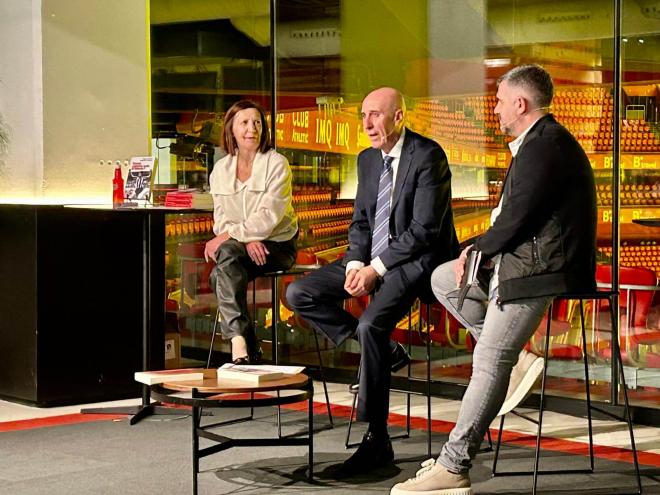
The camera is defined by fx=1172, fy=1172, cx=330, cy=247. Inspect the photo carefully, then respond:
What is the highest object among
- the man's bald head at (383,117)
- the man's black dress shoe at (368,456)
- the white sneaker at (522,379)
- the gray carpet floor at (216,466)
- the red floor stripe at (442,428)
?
the man's bald head at (383,117)

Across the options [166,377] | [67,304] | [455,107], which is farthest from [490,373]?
[67,304]

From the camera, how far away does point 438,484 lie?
4125 millimetres

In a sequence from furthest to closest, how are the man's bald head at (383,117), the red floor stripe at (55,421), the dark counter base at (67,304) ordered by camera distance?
the dark counter base at (67,304), the red floor stripe at (55,421), the man's bald head at (383,117)

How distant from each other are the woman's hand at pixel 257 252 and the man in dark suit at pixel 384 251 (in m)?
0.51

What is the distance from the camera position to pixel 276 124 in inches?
290

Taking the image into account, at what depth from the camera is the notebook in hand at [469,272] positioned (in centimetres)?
445

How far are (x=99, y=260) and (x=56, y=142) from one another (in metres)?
0.69

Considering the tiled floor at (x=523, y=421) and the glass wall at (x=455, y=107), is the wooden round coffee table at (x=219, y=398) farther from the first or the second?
the tiled floor at (x=523, y=421)

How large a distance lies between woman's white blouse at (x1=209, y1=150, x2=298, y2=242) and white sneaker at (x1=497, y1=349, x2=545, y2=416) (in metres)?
1.71

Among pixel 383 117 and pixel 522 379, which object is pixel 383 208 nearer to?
pixel 383 117

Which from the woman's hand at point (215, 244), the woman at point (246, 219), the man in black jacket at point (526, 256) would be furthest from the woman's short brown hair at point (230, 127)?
the man in black jacket at point (526, 256)

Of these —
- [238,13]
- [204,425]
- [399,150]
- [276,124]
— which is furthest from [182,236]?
[399,150]

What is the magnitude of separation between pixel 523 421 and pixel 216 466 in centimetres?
181

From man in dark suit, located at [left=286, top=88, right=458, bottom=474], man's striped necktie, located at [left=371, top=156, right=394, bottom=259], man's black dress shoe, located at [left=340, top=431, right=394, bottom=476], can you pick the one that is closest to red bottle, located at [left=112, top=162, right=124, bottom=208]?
man in dark suit, located at [left=286, top=88, right=458, bottom=474]
